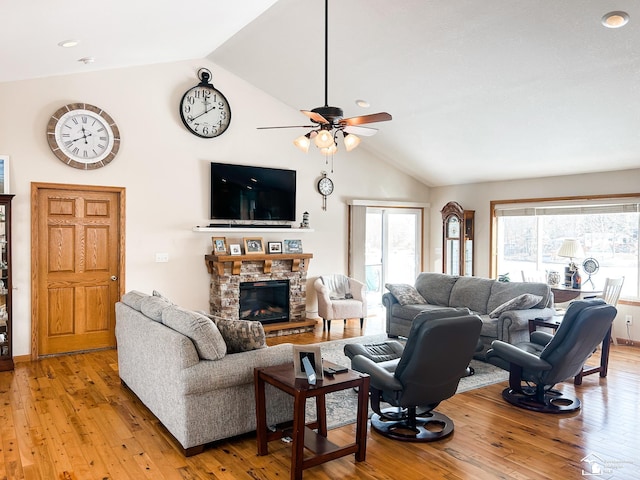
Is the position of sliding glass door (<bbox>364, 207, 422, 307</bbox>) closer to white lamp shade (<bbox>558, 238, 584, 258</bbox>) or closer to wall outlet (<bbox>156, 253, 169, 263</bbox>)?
white lamp shade (<bbox>558, 238, 584, 258</bbox>)

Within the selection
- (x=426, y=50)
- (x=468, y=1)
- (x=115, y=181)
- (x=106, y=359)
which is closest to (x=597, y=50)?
(x=468, y=1)

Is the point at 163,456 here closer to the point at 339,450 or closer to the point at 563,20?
the point at 339,450

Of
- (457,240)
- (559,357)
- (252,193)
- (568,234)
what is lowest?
(559,357)

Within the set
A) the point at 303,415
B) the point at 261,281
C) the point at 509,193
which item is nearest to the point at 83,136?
the point at 261,281

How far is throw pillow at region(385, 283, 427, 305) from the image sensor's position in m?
6.61

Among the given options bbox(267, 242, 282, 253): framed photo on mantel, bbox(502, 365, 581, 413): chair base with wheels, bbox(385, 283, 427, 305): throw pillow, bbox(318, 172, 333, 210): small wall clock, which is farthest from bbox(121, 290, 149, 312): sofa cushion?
bbox(318, 172, 333, 210): small wall clock

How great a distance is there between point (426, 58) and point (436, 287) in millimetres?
3019

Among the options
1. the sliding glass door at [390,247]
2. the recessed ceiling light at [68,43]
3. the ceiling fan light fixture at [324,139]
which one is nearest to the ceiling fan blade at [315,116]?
the ceiling fan light fixture at [324,139]

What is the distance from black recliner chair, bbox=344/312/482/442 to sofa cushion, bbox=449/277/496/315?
281 centimetres

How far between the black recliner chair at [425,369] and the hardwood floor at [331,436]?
205mm

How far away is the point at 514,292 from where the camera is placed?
5945 millimetres

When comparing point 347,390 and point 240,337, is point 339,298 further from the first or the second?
point 240,337

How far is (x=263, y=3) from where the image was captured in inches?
193

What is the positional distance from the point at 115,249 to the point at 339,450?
4.17 meters
